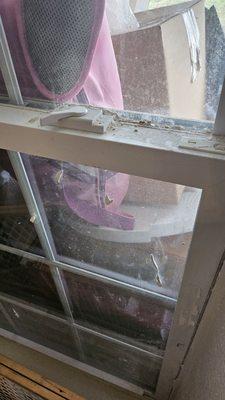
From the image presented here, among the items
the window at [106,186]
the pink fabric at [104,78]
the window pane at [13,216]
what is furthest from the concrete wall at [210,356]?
the window pane at [13,216]

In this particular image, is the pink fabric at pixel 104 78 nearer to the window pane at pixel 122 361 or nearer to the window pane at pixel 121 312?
the window pane at pixel 121 312

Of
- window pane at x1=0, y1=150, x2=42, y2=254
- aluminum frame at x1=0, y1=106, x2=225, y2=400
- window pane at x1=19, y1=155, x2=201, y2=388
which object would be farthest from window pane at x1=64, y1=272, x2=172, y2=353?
aluminum frame at x1=0, y1=106, x2=225, y2=400

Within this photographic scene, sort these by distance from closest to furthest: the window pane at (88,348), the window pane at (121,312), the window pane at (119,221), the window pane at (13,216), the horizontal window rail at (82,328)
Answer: the window pane at (119,221)
the window pane at (13,216)
the window pane at (121,312)
the horizontal window rail at (82,328)
the window pane at (88,348)

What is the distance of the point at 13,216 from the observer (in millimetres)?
731

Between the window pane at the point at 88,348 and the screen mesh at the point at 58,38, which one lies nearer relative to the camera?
the screen mesh at the point at 58,38

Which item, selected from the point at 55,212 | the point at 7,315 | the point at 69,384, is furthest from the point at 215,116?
the point at 69,384

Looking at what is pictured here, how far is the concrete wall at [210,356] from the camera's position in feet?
1.83

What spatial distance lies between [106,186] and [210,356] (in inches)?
18.3

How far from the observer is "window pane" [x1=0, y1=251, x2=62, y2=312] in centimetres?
90

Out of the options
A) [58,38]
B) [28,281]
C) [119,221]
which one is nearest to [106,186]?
[119,221]

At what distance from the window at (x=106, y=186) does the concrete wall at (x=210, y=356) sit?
1.0 inches

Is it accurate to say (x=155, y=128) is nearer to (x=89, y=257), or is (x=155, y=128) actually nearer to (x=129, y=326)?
(x=89, y=257)

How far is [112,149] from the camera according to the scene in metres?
0.39

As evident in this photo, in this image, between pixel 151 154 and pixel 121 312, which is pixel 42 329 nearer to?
pixel 121 312
